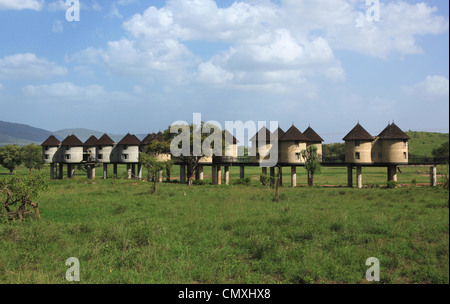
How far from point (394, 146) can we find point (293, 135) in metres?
12.4

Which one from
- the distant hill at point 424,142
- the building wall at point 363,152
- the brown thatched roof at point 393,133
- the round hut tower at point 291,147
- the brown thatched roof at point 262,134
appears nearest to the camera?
the brown thatched roof at point 393,133

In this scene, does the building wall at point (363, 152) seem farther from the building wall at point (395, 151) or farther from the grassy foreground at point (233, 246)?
the grassy foreground at point (233, 246)

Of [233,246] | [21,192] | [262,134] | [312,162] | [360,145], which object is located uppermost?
[262,134]

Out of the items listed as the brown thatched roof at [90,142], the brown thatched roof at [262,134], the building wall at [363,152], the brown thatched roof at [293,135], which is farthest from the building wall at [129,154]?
the building wall at [363,152]

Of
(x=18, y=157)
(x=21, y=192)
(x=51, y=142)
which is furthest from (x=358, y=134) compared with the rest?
(x=18, y=157)

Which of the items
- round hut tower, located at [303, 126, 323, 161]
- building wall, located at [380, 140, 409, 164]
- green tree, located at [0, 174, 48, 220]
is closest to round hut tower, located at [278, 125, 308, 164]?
round hut tower, located at [303, 126, 323, 161]

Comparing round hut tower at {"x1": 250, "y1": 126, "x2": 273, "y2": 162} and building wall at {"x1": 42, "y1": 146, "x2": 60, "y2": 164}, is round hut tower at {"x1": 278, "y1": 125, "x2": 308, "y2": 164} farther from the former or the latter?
building wall at {"x1": 42, "y1": 146, "x2": 60, "y2": 164}

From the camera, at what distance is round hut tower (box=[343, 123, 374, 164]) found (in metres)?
45.0

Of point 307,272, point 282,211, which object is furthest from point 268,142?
point 307,272

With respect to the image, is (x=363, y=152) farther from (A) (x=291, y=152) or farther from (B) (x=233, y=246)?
(B) (x=233, y=246)

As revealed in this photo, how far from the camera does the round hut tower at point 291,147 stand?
153 feet

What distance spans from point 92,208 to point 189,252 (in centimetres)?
1305

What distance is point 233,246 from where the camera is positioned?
49.8 feet
